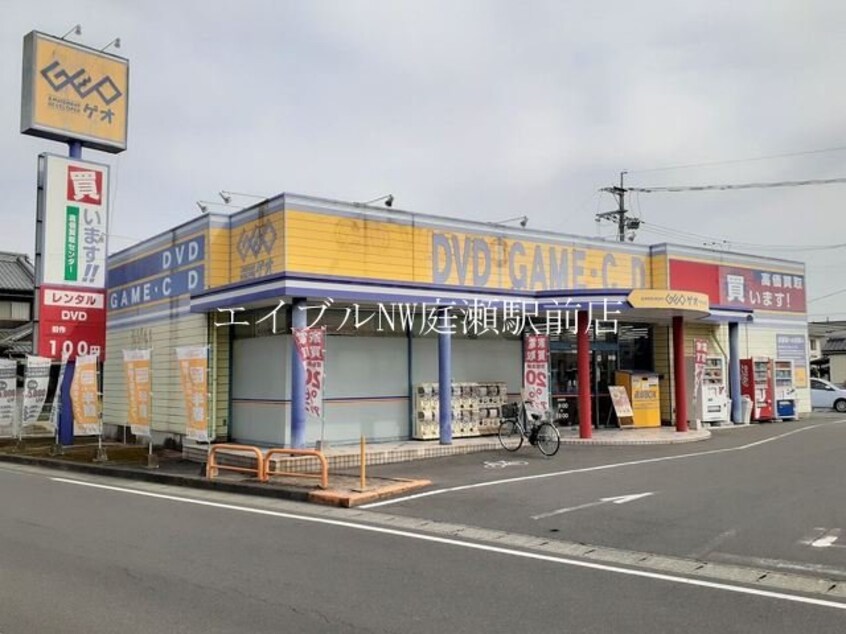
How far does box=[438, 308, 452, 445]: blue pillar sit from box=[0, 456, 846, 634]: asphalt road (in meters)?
6.85

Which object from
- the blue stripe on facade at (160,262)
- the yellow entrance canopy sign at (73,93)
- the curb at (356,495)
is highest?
the yellow entrance canopy sign at (73,93)

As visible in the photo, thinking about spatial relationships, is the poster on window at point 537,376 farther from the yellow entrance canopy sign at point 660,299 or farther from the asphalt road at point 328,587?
the asphalt road at point 328,587

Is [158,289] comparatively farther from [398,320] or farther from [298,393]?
[298,393]

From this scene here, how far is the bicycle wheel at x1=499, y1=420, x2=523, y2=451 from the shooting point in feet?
53.4

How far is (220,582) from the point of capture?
6.48 m

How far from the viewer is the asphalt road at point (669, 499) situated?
7.76 metres

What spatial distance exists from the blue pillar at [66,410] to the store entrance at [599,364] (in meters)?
12.9

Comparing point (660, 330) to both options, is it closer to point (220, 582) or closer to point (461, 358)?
point (461, 358)

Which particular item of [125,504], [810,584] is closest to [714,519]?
[810,584]

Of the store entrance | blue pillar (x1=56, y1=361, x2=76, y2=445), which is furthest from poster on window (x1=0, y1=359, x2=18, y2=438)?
the store entrance

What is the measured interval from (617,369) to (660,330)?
6.66ft

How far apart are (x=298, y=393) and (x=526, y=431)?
5.04 m

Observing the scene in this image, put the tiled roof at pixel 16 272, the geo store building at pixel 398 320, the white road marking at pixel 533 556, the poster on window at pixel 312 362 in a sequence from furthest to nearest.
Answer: the tiled roof at pixel 16 272 < the geo store building at pixel 398 320 < the poster on window at pixel 312 362 < the white road marking at pixel 533 556

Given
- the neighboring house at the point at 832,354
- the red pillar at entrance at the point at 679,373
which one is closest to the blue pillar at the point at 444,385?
the red pillar at entrance at the point at 679,373
